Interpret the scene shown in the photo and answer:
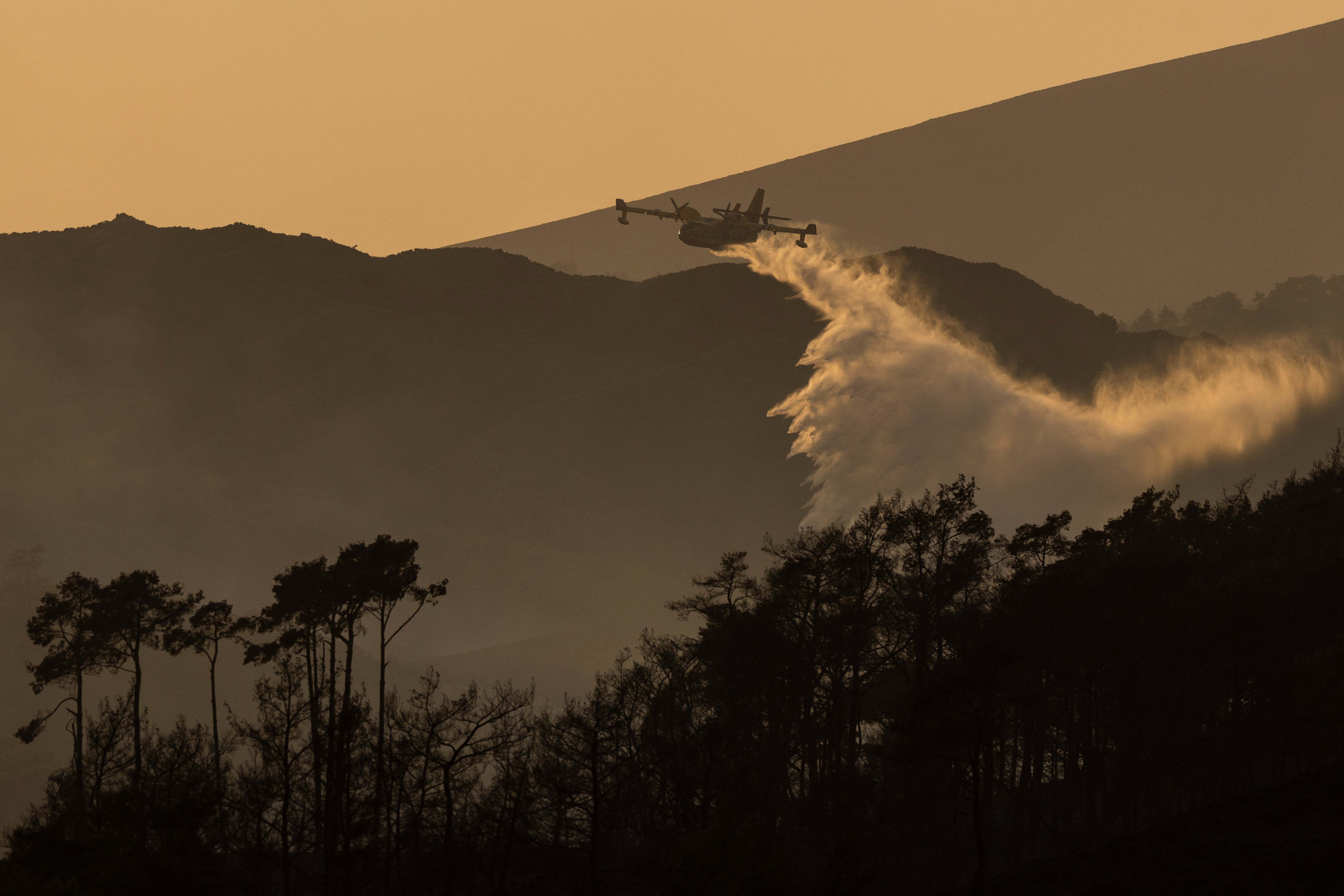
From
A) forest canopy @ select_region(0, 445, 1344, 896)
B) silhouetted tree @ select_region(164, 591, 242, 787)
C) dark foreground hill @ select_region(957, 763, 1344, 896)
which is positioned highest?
silhouetted tree @ select_region(164, 591, 242, 787)

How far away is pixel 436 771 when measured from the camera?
36.7 meters

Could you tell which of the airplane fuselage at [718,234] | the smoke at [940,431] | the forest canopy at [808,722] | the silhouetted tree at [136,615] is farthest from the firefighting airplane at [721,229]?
the silhouetted tree at [136,615]

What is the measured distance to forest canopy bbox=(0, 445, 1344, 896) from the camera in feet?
115

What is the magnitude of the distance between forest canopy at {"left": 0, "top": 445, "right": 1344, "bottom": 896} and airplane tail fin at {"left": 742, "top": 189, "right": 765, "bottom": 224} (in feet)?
167

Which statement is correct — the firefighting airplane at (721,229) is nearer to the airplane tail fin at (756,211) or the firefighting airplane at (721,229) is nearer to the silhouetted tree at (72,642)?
the airplane tail fin at (756,211)

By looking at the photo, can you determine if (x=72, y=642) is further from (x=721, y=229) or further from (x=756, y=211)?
(x=756, y=211)

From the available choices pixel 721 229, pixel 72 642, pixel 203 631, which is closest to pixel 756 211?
pixel 721 229

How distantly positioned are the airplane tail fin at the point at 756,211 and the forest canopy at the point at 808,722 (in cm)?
5091

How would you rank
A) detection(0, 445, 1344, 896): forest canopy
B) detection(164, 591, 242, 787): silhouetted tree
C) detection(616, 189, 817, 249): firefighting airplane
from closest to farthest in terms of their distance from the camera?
1. detection(0, 445, 1344, 896): forest canopy
2. detection(164, 591, 242, 787): silhouetted tree
3. detection(616, 189, 817, 249): firefighting airplane

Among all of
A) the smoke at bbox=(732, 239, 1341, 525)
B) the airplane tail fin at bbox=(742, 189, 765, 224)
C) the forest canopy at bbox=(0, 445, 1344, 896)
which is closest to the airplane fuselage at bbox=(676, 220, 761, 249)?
the airplane tail fin at bbox=(742, 189, 765, 224)

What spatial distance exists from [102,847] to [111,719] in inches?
489

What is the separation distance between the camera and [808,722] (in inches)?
1773

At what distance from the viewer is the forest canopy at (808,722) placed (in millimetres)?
35188

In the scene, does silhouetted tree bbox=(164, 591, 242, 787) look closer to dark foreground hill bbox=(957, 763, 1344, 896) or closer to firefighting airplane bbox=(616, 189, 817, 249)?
dark foreground hill bbox=(957, 763, 1344, 896)
